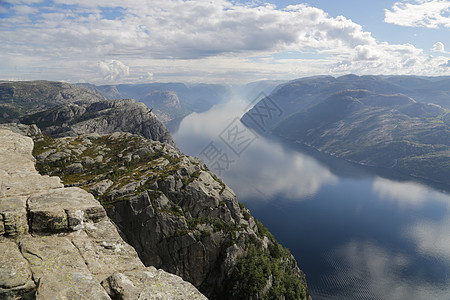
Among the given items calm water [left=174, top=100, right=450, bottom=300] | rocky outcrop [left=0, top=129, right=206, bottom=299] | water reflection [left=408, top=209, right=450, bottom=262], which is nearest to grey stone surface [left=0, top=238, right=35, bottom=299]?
rocky outcrop [left=0, top=129, right=206, bottom=299]

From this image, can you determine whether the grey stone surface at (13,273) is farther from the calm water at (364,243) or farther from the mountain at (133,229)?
the calm water at (364,243)

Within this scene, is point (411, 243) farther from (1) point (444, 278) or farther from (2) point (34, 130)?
(2) point (34, 130)

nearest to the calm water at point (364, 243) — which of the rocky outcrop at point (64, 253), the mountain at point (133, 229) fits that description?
the mountain at point (133, 229)

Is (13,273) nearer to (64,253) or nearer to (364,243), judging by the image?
(64,253)

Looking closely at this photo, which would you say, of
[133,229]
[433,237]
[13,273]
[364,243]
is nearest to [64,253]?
[13,273]

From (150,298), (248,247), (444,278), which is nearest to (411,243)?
(444,278)

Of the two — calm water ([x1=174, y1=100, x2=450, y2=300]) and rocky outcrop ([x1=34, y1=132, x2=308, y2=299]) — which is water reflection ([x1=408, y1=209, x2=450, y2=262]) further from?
rocky outcrop ([x1=34, y1=132, x2=308, y2=299])
